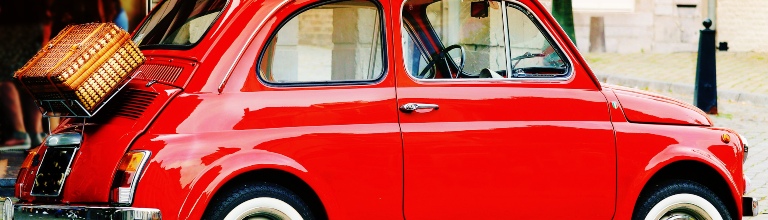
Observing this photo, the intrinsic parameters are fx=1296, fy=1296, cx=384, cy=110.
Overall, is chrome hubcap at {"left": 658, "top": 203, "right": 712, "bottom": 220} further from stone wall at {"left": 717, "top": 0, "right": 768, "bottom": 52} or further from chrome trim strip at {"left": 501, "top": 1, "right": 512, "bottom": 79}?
stone wall at {"left": 717, "top": 0, "right": 768, "bottom": 52}

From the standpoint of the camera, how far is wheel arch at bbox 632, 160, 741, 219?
6270 mm

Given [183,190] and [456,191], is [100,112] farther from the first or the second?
[456,191]

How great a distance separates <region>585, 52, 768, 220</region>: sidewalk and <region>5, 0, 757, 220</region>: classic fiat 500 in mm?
2928

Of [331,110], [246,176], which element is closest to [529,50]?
[331,110]

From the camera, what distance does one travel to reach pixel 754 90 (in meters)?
16.9

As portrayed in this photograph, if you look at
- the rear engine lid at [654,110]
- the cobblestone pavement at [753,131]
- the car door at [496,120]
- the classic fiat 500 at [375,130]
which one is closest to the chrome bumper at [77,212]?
the classic fiat 500 at [375,130]

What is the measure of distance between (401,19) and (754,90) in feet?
39.7

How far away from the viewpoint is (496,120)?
5836 millimetres

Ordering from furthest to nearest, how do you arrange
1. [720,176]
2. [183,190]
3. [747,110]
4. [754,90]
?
[754,90]
[747,110]
[720,176]
[183,190]

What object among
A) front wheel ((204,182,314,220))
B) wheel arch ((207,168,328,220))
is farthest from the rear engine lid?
front wheel ((204,182,314,220))

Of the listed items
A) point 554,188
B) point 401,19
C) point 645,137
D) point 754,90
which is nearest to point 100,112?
point 401,19

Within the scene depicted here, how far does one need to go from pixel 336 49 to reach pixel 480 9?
0.71m

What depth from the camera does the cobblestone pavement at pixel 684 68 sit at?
18.0 m

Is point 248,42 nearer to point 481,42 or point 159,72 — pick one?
point 159,72
